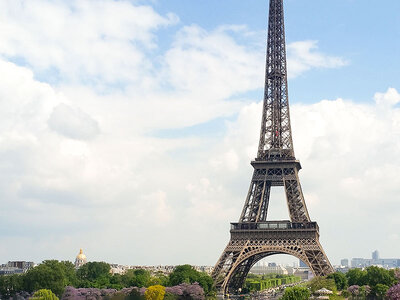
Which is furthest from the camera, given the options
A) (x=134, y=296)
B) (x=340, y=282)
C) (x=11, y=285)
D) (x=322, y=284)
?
(x=340, y=282)

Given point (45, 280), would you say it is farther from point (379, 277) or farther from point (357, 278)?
point (357, 278)

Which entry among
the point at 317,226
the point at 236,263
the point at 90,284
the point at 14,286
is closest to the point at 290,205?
the point at 317,226

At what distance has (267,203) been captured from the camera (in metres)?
111

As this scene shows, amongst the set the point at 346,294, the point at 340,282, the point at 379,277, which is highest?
the point at 379,277

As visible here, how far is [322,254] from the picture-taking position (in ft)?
334

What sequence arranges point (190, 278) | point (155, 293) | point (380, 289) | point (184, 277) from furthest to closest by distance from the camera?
point (190, 278) → point (184, 277) → point (380, 289) → point (155, 293)

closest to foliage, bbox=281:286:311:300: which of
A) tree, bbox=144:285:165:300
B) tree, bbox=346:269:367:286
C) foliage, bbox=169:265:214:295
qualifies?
tree, bbox=144:285:165:300

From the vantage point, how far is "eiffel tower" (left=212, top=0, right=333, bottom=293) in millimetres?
102438

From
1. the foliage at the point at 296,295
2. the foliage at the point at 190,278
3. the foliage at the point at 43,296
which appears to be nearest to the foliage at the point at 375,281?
the foliage at the point at 296,295

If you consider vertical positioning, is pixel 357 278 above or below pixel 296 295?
above

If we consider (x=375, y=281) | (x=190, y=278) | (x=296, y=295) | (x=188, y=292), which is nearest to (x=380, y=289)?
(x=375, y=281)

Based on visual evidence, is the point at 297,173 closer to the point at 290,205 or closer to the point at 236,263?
the point at 290,205

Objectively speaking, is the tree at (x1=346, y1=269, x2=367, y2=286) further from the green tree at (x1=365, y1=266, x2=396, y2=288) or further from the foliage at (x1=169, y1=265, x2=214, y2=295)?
the foliage at (x1=169, y1=265, x2=214, y2=295)

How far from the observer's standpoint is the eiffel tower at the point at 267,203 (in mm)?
102438
